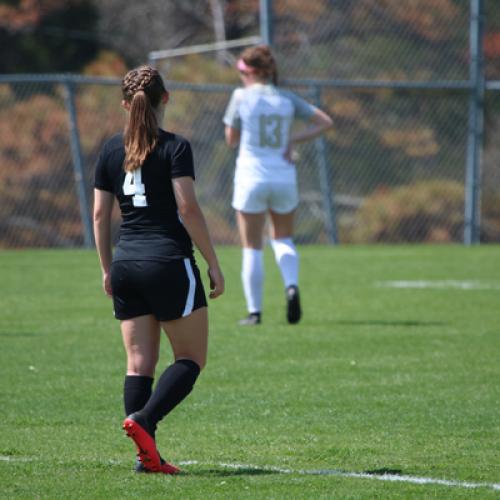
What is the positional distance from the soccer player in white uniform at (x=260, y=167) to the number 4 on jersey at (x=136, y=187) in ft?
15.5

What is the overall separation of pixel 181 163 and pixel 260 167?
4936mm

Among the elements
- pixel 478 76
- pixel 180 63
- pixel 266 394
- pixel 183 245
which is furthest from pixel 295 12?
pixel 183 245

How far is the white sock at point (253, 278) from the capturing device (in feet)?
31.8

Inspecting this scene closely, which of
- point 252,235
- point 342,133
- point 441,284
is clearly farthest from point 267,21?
point 252,235

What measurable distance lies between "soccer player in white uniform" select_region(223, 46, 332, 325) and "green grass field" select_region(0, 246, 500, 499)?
473 mm

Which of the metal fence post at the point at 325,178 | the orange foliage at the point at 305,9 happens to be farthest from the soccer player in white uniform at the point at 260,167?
the orange foliage at the point at 305,9

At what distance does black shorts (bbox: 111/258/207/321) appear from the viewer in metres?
4.89

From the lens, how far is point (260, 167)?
32.1ft

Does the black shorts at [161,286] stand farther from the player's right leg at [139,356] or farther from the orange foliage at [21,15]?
the orange foliage at [21,15]

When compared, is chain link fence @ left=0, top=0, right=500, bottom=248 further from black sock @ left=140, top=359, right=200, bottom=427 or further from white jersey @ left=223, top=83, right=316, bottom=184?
black sock @ left=140, top=359, right=200, bottom=427

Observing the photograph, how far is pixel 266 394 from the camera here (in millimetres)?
6852

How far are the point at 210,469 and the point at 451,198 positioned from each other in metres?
14.1

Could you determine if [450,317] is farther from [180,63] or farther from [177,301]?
[180,63]

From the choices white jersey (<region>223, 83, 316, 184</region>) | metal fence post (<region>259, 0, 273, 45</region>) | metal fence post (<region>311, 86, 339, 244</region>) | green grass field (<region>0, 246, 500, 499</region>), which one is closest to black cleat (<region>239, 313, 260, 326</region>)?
green grass field (<region>0, 246, 500, 499</region>)
